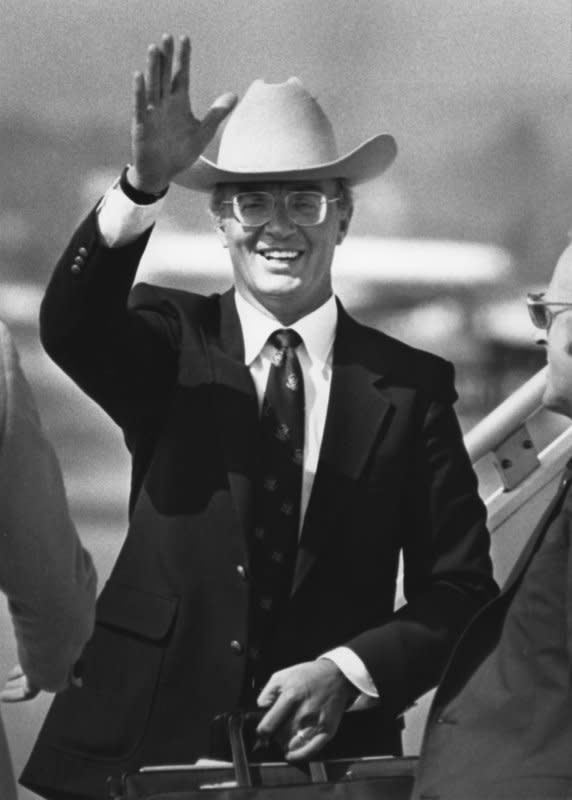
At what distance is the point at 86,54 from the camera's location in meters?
4.49

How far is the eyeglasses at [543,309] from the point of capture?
306 centimetres

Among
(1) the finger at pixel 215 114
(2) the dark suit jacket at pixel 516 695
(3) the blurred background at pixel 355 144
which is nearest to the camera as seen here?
(2) the dark suit jacket at pixel 516 695

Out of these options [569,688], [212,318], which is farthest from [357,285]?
[569,688]

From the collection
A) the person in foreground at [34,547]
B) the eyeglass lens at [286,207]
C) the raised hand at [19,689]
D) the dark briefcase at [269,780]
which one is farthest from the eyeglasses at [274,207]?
the person in foreground at [34,547]

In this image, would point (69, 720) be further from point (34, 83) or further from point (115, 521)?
point (34, 83)

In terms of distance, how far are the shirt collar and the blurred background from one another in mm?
856

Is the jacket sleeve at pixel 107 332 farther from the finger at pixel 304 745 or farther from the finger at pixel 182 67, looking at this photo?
the finger at pixel 304 745

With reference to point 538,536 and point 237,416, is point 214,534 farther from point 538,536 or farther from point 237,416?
point 538,536

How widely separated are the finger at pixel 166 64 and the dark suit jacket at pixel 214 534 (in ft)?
0.85

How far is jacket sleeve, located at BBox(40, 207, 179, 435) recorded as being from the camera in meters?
3.44

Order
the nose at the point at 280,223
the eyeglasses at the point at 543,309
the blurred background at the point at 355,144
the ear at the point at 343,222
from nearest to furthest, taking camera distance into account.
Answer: the eyeglasses at the point at 543,309
the nose at the point at 280,223
the ear at the point at 343,222
the blurred background at the point at 355,144

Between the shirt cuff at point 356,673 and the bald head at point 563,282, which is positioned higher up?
the bald head at point 563,282

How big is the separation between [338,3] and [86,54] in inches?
20.7

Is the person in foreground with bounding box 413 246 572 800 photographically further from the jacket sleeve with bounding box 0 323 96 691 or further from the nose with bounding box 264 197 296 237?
the nose with bounding box 264 197 296 237
